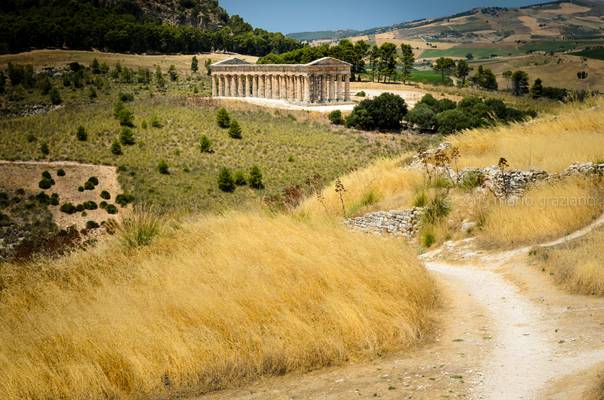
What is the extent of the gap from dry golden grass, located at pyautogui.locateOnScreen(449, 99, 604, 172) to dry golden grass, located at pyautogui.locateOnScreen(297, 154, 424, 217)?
1783 millimetres

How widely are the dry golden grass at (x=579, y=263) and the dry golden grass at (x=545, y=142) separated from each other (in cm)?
500

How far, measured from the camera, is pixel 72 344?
7.16 m

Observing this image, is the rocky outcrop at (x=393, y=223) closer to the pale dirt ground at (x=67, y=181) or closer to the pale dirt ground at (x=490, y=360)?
the pale dirt ground at (x=490, y=360)

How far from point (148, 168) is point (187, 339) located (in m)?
38.7

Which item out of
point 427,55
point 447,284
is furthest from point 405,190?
point 427,55

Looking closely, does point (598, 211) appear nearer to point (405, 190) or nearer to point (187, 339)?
point (405, 190)

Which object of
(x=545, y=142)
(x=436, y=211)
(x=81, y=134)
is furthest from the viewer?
(x=81, y=134)

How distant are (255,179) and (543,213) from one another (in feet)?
100

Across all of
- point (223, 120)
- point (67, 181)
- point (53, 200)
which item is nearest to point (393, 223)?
point (53, 200)

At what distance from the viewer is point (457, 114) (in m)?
50.2

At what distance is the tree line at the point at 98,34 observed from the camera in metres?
98.2

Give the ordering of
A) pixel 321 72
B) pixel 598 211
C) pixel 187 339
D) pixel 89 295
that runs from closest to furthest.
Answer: pixel 187 339, pixel 89 295, pixel 598 211, pixel 321 72

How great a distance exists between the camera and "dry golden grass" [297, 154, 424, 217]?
1619cm

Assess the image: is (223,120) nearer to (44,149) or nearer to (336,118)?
(336,118)
